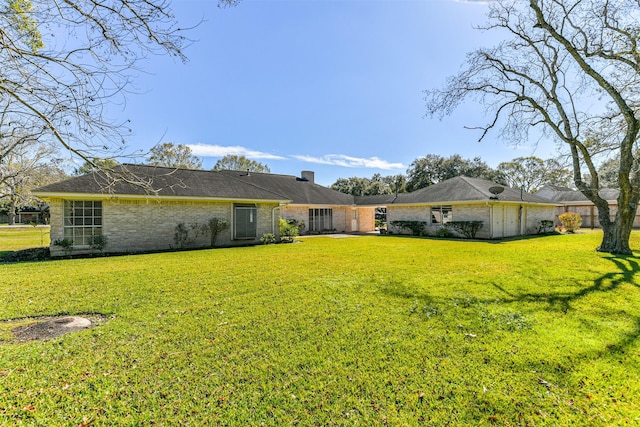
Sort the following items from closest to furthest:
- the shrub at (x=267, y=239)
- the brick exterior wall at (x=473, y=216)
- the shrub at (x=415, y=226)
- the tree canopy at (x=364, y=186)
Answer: the shrub at (x=267, y=239)
the brick exterior wall at (x=473, y=216)
the shrub at (x=415, y=226)
the tree canopy at (x=364, y=186)

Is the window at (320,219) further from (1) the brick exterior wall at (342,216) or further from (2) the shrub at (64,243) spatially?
(2) the shrub at (64,243)

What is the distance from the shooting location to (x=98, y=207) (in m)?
12.7

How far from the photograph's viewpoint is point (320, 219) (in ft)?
79.5

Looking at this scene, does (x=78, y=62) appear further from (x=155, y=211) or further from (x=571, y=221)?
(x=571, y=221)

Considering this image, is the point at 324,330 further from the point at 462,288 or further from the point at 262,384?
the point at 462,288

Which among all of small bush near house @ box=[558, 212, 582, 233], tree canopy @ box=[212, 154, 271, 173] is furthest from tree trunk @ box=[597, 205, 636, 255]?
tree canopy @ box=[212, 154, 271, 173]

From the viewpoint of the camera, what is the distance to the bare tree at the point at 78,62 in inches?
138

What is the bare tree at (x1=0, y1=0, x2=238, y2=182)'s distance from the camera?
11.5 feet

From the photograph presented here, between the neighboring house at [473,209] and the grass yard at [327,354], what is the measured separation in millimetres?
11584

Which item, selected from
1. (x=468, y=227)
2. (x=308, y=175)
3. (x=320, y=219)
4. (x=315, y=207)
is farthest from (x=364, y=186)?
(x=468, y=227)

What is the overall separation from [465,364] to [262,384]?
2449 millimetres

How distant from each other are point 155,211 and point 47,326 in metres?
9.98

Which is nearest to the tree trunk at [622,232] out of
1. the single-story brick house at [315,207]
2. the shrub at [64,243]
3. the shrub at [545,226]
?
the shrub at [545,226]

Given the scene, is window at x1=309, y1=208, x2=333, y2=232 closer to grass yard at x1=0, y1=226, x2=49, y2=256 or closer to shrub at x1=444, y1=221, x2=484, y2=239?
shrub at x1=444, y1=221, x2=484, y2=239
